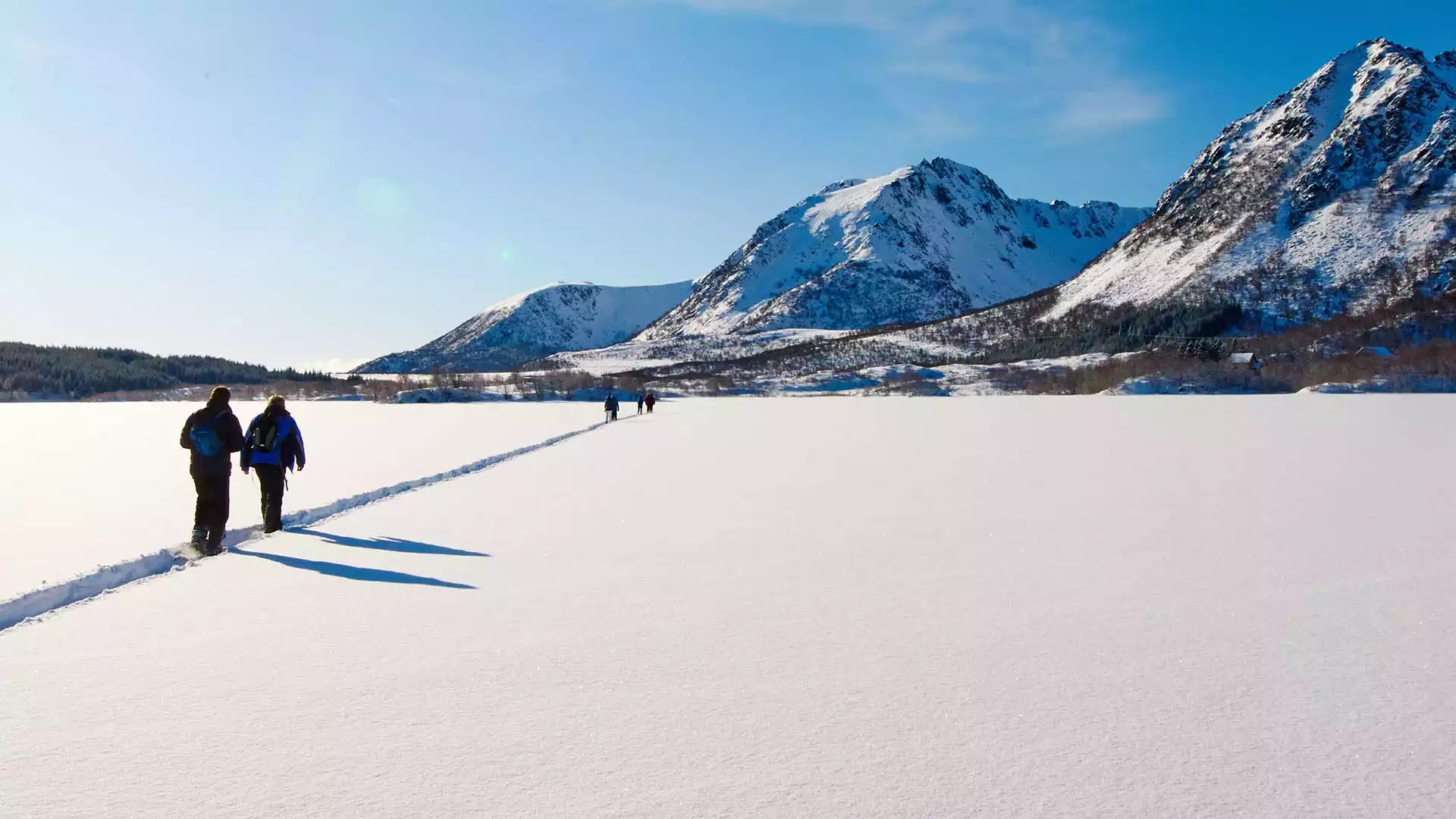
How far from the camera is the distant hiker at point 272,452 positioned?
9.83 m

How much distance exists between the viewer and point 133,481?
49.2 ft

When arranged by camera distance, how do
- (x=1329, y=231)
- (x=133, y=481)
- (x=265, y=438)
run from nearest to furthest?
(x=265, y=438)
(x=133, y=481)
(x=1329, y=231)

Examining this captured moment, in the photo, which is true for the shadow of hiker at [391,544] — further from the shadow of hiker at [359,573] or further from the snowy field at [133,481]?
the snowy field at [133,481]

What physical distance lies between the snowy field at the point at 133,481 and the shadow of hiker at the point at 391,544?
137 centimetres

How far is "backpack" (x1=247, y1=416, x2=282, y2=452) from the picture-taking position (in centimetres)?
982

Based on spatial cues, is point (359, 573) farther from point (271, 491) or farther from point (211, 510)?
point (271, 491)

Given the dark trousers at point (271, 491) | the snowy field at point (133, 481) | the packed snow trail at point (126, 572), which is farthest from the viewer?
the dark trousers at point (271, 491)

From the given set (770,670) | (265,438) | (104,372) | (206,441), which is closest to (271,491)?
(265,438)

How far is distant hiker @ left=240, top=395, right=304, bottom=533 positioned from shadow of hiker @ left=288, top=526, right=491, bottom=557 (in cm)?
38

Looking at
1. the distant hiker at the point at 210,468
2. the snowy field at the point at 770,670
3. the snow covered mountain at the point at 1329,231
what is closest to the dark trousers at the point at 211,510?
the distant hiker at the point at 210,468

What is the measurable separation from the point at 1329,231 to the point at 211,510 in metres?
201

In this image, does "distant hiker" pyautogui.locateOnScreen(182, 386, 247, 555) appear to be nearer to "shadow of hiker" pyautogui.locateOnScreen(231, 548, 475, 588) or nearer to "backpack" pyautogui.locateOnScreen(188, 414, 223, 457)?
"backpack" pyautogui.locateOnScreen(188, 414, 223, 457)

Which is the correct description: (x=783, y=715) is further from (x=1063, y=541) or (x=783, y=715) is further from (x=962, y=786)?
(x=1063, y=541)

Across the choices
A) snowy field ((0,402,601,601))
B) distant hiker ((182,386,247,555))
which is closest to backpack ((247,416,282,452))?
distant hiker ((182,386,247,555))
